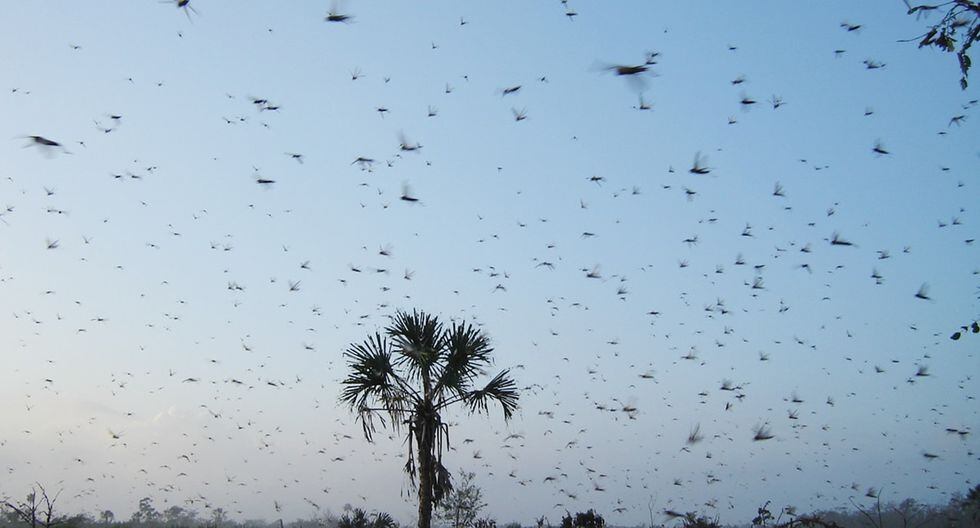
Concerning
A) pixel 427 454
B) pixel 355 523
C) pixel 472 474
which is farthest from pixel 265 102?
pixel 472 474

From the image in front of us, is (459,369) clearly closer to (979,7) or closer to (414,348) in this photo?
(414,348)

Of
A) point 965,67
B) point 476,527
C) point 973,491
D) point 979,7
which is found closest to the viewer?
point 979,7

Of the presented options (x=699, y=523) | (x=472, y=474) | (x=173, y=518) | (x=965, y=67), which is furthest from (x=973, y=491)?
(x=173, y=518)

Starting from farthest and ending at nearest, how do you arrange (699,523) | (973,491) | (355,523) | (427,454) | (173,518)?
(173,518) < (973,491) < (355,523) < (427,454) < (699,523)

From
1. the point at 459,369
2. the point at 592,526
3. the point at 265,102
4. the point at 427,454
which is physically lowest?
the point at 592,526

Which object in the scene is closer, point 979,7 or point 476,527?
point 979,7

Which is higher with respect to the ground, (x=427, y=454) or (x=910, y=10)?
(x=910, y=10)

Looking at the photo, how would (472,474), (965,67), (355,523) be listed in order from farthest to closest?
1. (472,474)
2. (355,523)
3. (965,67)

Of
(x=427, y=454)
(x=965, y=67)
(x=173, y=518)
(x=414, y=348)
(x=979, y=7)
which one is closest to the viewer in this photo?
(x=979, y=7)

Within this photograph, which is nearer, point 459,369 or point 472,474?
point 459,369

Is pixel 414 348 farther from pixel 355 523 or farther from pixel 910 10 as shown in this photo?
pixel 910 10
